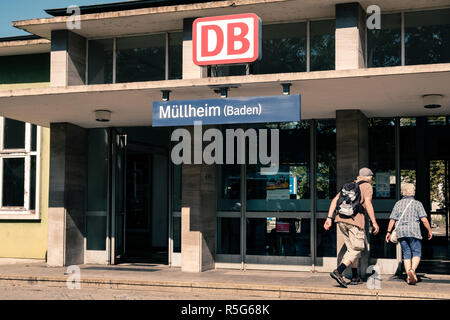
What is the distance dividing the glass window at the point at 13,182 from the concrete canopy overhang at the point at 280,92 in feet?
8.29

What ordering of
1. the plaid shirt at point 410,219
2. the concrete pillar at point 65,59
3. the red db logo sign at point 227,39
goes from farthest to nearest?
the concrete pillar at point 65,59 → the red db logo sign at point 227,39 → the plaid shirt at point 410,219

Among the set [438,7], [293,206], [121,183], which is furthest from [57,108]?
[438,7]

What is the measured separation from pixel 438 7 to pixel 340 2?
1696mm

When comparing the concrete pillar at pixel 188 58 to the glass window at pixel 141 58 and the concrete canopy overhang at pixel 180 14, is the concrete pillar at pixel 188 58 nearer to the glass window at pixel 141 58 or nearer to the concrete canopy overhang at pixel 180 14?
the concrete canopy overhang at pixel 180 14

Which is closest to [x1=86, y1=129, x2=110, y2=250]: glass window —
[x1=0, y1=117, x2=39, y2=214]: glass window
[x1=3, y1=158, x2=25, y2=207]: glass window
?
[x1=0, y1=117, x2=39, y2=214]: glass window

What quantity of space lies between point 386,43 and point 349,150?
1980mm

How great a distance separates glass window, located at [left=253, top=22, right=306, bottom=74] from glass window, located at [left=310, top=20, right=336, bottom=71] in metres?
0.17

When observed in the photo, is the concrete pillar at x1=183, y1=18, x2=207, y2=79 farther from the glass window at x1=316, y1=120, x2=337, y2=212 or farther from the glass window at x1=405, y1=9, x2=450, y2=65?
the glass window at x1=405, y1=9, x2=450, y2=65

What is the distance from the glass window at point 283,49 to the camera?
1182cm

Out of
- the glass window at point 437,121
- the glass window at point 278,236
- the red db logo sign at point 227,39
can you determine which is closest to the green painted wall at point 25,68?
the red db logo sign at point 227,39

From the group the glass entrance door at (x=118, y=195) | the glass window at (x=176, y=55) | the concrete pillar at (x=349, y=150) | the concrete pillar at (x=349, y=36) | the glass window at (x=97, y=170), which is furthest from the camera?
the glass window at (x=97, y=170)
